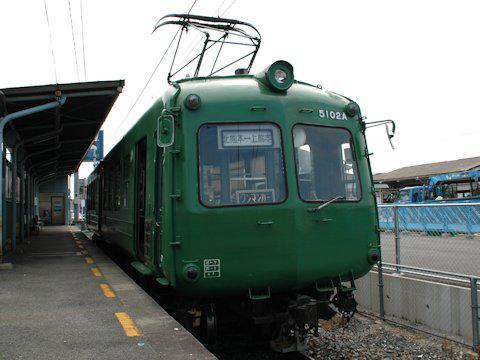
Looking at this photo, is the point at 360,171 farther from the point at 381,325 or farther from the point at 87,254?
the point at 87,254

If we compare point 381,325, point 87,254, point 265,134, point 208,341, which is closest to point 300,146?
point 265,134

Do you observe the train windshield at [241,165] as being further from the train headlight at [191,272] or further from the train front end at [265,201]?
the train headlight at [191,272]

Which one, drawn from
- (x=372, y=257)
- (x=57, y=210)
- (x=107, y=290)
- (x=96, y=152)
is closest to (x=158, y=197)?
(x=107, y=290)

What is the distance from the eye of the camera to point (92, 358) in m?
3.84

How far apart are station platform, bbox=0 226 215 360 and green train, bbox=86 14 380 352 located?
1.81ft

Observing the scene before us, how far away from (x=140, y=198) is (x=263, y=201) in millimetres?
2619

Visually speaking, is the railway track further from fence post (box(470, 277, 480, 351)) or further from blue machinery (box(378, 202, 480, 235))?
blue machinery (box(378, 202, 480, 235))

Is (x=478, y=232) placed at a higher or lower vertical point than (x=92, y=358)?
higher

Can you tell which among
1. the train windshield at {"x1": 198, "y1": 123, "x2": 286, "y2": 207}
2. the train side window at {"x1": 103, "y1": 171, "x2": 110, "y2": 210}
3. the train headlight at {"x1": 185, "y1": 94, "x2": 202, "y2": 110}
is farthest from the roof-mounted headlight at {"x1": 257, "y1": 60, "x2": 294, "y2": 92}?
the train side window at {"x1": 103, "y1": 171, "x2": 110, "y2": 210}

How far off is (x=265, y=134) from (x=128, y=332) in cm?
239

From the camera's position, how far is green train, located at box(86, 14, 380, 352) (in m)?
4.75

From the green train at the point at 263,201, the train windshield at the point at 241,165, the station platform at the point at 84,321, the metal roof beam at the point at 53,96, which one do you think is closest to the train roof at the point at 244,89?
the green train at the point at 263,201

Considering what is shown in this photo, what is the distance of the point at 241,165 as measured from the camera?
16.1 feet

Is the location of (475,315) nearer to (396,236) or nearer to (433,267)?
(433,267)
